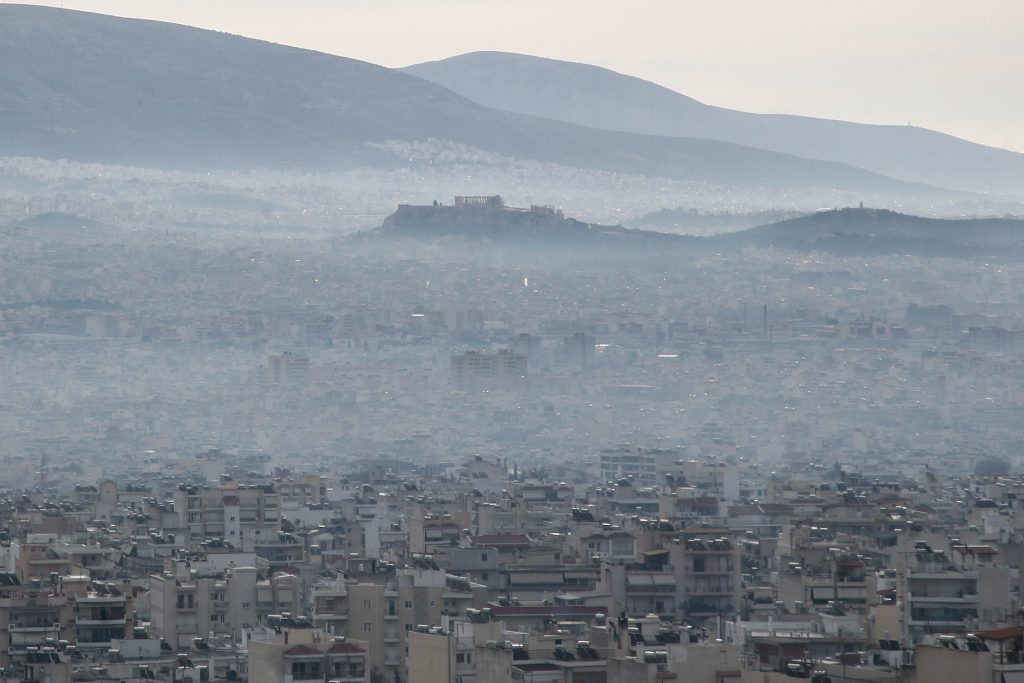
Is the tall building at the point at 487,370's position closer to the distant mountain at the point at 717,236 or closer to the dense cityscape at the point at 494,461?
the dense cityscape at the point at 494,461

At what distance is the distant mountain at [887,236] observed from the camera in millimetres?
170125

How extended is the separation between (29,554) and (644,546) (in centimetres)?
725

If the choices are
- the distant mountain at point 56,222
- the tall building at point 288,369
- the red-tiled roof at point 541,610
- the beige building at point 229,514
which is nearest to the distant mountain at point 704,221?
the distant mountain at point 56,222

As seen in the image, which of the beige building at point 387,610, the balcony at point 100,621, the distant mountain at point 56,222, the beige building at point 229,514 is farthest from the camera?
the distant mountain at point 56,222

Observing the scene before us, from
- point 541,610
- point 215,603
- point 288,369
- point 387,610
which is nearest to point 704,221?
point 288,369

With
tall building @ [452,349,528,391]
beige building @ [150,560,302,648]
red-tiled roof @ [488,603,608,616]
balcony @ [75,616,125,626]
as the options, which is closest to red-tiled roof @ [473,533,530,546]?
beige building @ [150,560,302,648]

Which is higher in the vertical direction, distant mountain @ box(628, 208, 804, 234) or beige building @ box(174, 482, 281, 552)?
beige building @ box(174, 482, 281, 552)

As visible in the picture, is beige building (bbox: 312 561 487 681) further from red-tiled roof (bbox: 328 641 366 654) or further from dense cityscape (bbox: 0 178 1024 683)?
red-tiled roof (bbox: 328 641 366 654)

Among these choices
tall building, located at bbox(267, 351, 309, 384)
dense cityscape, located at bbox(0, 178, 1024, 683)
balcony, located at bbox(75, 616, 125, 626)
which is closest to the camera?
dense cityscape, located at bbox(0, 178, 1024, 683)

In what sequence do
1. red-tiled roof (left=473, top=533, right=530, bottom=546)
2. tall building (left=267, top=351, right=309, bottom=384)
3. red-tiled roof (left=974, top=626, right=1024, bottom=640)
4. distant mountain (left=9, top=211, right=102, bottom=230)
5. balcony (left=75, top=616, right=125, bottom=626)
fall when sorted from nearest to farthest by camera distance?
red-tiled roof (left=974, top=626, right=1024, bottom=640) < balcony (left=75, top=616, right=125, bottom=626) < red-tiled roof (left=473, top=533, right=530, bottom=546) < tall building (left=267, top=351, right=309, bottom=384) < distant mountain (left=9, top=211, right=102, bottom=230)

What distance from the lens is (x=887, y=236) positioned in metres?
172

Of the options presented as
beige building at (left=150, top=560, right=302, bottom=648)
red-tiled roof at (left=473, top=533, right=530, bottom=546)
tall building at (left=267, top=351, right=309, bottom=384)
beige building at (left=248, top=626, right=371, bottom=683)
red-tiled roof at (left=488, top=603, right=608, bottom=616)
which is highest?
beige building at (left=248, top=626, right=371, bottom=683)

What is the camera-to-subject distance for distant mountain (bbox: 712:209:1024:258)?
17012 cm

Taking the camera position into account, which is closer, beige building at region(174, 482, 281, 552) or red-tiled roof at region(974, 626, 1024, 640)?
red-tiled roof at region(974, 626, 1024, 640)
